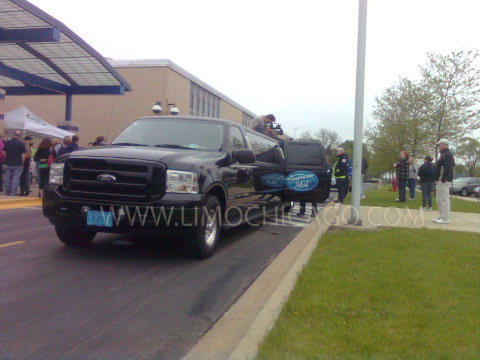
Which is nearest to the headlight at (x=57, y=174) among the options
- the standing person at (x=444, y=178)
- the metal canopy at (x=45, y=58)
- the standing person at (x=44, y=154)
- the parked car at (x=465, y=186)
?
the standing person at (x=44, y=154)

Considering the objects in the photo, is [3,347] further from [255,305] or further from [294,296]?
[294,296]

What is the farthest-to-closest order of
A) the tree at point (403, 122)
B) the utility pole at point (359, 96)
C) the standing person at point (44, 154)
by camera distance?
the tree at point (403, 122) < the standing person at point (44, 154) < the utility pole at point (359, 96)

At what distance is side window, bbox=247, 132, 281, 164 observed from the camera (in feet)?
24.5

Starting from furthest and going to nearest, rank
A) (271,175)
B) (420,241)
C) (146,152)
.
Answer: (271,175)
(420,241)
(146,152)

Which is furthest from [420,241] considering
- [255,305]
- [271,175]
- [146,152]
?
[146,152]

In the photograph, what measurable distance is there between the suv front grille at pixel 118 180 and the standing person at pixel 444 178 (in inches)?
247

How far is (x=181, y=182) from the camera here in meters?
4.80

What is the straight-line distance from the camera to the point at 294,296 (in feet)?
12.5

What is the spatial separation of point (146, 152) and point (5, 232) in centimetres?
325

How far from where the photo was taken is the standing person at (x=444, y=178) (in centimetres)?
856

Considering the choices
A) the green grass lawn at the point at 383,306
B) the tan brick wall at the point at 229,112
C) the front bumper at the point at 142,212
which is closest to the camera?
the green grass lawn at the point at 383,306

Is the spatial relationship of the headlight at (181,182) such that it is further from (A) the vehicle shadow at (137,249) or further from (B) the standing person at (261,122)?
(B) the standing person at (261,122)

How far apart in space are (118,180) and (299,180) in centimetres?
509

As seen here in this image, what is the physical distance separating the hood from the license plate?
Result: 0.64 m
